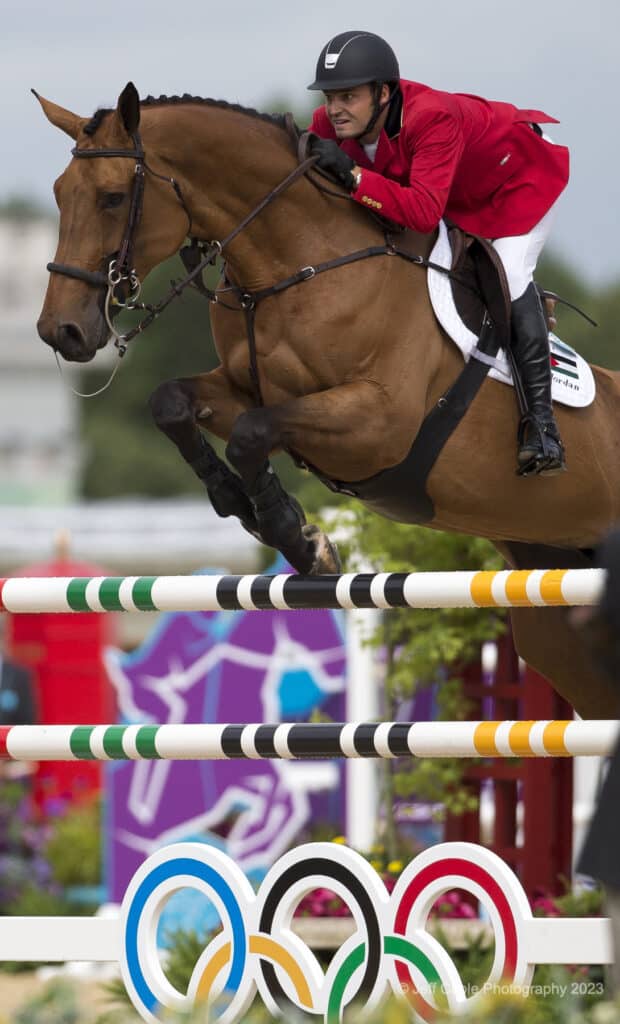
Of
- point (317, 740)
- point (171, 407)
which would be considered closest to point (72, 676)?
point (171, 407)

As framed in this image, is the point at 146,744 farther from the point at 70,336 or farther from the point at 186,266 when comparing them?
the point at 186,266

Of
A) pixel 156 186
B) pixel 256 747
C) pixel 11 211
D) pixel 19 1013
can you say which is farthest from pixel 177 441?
pixel 11 211

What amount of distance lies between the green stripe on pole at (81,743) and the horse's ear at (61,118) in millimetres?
1626

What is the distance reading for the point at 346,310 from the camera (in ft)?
15.8

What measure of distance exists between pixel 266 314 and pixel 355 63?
2.37 feet

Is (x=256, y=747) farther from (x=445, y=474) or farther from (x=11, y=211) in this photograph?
(x=11, y=211)

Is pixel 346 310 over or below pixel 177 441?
over

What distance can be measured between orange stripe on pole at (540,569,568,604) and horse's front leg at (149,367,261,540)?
3.51 feet

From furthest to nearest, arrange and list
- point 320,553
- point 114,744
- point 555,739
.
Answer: point 320,553 → point 114,744 → point 555,739

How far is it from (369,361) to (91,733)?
1290 mm

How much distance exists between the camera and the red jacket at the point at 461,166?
476 centimetres

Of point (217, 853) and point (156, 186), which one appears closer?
point (217, 853)

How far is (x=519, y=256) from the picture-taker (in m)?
5.13

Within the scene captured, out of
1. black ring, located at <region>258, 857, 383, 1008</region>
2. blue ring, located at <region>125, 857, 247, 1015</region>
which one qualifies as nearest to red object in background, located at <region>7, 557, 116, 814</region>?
blue ring, located at <region>125, 857, 247, 1015</region>
